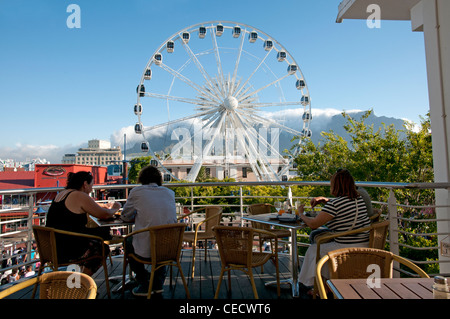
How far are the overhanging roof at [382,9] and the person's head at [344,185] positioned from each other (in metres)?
3.77

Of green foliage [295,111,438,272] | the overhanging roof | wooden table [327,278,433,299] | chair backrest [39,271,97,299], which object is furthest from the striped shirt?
green foliage [295,111,438,272]

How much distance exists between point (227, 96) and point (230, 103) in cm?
62

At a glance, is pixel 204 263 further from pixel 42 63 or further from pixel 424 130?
pixel 424 130

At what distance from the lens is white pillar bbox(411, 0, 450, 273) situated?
13.4 feet

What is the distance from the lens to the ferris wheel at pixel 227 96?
17.3 m

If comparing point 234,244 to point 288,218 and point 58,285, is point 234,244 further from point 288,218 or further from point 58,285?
point 58,285

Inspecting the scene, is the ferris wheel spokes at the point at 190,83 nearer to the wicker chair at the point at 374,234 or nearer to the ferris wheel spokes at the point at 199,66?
the ferris wheel spokes at the point at 199,66

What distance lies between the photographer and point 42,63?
25.4ft

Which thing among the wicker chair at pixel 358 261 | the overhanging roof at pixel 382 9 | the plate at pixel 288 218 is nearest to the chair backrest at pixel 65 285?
the wicker chair at pixel 358 261

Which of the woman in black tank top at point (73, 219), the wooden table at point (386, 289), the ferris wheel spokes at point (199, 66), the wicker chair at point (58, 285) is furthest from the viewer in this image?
the ferris wheel spokes at point (199, 66)

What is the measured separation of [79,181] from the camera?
2988 mm

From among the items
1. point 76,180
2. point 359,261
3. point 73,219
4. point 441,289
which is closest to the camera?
point 441,289

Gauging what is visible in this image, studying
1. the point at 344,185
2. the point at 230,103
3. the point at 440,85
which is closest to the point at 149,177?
the point at 344,185

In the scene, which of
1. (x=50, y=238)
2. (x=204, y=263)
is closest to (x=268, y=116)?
(x=204, y=263)
